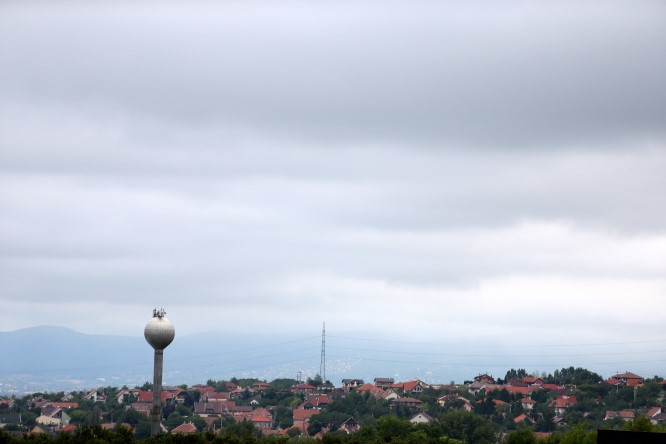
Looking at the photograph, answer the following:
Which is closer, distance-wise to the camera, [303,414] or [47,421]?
[47,421]

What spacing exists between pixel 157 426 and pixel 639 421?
32802 millimetres

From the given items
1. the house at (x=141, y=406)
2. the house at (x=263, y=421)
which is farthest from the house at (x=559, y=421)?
the house at (x=141, y=406)

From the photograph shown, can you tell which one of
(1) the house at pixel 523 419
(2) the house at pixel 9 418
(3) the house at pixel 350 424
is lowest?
(2) the house at pixel 9 418

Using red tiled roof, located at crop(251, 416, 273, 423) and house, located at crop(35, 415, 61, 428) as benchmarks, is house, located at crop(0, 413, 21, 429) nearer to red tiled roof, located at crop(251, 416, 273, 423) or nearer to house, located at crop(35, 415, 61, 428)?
house, located at crop(35, 415, 61, 428)

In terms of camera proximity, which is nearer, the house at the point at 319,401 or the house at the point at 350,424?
the house at the point at 350,424

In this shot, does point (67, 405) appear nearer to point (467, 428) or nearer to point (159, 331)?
point (467, 428)

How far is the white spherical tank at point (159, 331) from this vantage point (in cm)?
5216

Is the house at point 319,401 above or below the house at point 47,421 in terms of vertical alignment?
above

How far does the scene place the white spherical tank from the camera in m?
52.2

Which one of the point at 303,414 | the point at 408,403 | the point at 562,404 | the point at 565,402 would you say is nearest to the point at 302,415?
the point at 303,414

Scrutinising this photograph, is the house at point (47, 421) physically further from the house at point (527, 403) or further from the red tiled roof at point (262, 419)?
the house at point (527, 403)

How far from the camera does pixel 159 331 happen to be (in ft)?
171

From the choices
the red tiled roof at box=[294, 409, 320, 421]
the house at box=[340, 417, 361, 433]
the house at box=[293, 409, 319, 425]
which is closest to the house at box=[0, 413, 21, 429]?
the house at box=[293, 409, 319, 425]

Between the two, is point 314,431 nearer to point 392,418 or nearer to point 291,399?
point 392,418
